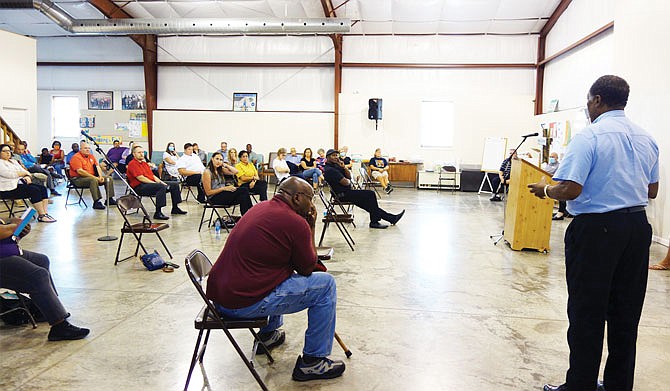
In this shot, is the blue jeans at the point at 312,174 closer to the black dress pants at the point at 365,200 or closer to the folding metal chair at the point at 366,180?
the black dress pants at the point at 365,200

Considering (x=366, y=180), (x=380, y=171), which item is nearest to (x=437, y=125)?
(x=380, y=171)

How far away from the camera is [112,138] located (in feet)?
51.9

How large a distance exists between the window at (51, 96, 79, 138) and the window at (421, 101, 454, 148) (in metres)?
10.9

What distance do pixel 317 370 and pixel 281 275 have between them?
1.83 feet

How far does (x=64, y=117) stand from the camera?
16.3 metres

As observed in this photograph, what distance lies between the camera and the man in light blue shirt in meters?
2.24

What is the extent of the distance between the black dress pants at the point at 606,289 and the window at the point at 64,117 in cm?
1695

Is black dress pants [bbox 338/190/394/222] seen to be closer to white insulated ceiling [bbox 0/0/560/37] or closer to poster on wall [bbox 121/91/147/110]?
white insulated ceiling [bbox 0/0/560/37]

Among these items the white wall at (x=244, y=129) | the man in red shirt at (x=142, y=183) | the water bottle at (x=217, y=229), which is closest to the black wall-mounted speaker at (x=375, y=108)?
the white wall at (x=244, y=129)

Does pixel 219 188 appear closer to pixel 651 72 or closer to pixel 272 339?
pixel 272 339

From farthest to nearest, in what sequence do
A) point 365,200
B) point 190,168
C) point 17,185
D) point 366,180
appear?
point 366,180 < point 190,168 < point 17,185 < point 365,200

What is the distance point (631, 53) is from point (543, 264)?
360cm

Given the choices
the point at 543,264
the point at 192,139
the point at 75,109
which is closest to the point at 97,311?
the point at 543,264

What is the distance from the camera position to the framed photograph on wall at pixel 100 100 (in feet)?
52.0
